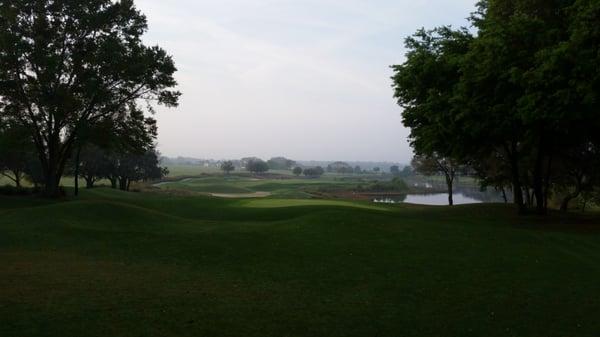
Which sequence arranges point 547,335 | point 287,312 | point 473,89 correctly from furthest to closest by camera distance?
point 473,89 → point 287,312 → point 547,335

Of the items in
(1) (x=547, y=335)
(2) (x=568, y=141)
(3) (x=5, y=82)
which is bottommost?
(1) (x=547, y=335)

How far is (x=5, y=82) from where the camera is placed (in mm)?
32188

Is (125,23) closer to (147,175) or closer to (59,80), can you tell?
(59,80)

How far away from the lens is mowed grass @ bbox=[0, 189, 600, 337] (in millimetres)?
8789

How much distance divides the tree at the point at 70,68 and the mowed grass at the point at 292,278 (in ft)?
44.3

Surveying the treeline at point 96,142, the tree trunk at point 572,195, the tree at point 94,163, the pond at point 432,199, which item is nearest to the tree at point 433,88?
the tree trunk at point 572,195

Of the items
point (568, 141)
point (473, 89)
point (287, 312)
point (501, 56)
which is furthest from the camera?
point (568, 141)

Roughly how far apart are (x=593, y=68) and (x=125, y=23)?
3166 cm

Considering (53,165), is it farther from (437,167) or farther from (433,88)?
(437,167)

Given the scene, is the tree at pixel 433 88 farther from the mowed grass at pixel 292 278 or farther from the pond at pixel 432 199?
the pond at pixel 432 199

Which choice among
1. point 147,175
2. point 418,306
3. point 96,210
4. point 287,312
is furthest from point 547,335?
point 147,175

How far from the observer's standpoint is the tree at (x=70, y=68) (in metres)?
32.1

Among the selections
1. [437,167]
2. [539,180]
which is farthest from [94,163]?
[539,180]

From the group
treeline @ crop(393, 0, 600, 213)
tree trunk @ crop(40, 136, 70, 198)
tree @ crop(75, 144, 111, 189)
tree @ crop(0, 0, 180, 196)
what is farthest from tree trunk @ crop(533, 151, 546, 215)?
tree @ crop(75, 144, 111, 189)
